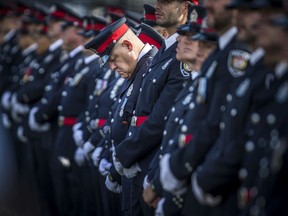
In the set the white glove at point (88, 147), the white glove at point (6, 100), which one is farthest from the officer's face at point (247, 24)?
the white glove at point (6, 100)

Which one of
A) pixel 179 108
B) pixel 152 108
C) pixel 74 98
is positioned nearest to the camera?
pixel 179 108

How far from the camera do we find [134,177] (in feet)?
23.0

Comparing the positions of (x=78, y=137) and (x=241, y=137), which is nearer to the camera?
(x=241, y=137)

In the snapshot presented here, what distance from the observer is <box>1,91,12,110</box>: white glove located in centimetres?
1291

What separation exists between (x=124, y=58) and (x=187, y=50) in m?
1.34

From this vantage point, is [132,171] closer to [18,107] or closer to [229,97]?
[229,97]

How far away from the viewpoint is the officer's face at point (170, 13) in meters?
7.38

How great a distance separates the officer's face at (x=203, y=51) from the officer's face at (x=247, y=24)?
1.97ft

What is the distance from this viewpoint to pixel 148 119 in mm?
6648

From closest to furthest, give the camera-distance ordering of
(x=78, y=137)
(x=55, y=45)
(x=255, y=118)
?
(x=255, y=118) → (x=78, y=137) → (x=55, y=45)

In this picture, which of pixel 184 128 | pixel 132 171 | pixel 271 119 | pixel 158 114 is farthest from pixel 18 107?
pixel 271 119

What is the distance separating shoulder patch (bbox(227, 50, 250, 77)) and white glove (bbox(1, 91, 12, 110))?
7.87 m

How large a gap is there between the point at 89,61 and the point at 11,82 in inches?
151

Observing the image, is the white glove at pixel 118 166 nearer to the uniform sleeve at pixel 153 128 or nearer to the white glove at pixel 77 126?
the uniform sleeve at pixel 153 128
